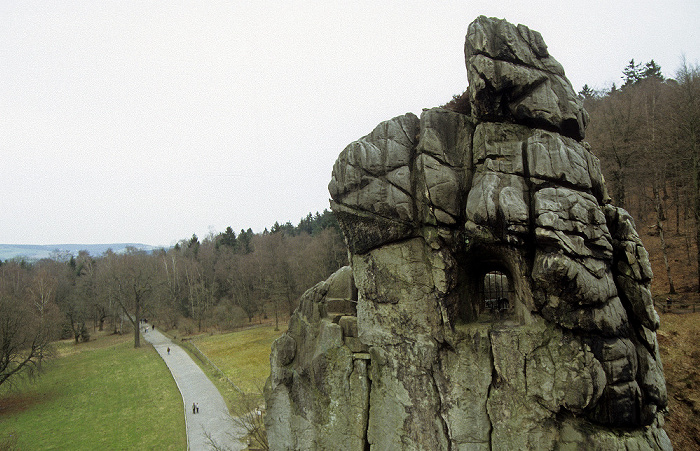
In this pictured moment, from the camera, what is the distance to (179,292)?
2751 inches

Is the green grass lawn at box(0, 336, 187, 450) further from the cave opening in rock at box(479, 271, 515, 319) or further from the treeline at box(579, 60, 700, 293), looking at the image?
the treeline at box(579, 60, 700, 293)

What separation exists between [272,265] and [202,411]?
1181 inches

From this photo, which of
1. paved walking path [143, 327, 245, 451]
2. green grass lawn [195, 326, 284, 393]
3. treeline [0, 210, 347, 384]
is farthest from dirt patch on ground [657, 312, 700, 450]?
treeline [0, 210, 347, 384]

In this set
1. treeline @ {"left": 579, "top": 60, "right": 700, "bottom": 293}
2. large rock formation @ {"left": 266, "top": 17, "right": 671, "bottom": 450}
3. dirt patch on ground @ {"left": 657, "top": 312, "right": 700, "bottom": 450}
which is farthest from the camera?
treeline @ {"left": 579, "top": 60, "right": 700, "bottom": 293}

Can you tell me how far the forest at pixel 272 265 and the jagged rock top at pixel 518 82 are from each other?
39.1 ft

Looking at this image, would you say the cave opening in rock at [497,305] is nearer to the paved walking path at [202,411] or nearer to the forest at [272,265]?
the forest at [272,265]

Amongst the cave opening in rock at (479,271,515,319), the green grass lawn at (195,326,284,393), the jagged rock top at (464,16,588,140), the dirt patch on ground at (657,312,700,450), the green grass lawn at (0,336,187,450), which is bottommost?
the green grass lawn at (0,336,187,450)

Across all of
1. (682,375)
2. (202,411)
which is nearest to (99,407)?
(202,411)

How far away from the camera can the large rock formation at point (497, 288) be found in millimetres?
9125

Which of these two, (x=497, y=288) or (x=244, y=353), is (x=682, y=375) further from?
(x=244, y=353)

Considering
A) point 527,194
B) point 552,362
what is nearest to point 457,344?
point 552,362

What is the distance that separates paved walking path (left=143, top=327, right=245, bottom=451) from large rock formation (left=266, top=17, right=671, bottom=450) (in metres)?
10.6

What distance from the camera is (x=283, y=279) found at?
49031 millimetres

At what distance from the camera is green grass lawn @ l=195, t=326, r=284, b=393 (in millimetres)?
31391
